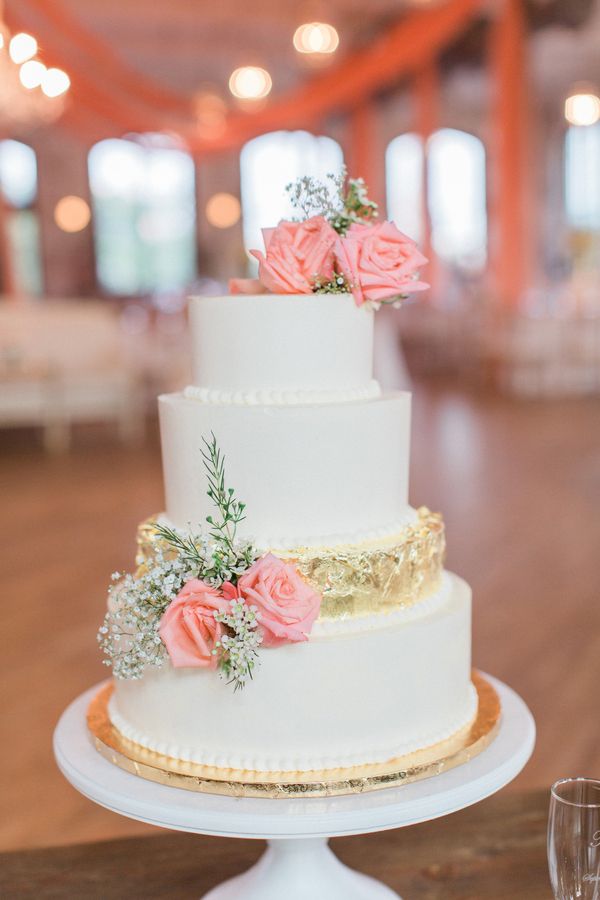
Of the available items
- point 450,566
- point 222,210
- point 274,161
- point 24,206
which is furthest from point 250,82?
point 450,566

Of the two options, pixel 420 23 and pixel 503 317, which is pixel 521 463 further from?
pixel 420 23

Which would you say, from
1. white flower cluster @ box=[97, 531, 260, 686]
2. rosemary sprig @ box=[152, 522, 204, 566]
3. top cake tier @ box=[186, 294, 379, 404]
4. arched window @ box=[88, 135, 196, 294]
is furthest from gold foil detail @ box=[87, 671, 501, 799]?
arched window @ box=[88, 135, 196, 294]

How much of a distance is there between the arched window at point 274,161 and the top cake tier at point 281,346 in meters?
17.3

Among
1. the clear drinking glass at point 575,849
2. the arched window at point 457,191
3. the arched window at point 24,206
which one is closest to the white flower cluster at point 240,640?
the clear drinking glass at point 575,849

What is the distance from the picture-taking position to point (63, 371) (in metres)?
8.68

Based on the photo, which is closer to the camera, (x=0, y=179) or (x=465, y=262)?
(x=0, y=179)

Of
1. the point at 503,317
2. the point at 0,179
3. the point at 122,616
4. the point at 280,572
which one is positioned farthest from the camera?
the point at 0,179

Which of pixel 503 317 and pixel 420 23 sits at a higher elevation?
pixel 420 23

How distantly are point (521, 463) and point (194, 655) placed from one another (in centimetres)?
624

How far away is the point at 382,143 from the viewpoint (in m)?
19.3

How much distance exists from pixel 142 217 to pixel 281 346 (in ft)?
57.4

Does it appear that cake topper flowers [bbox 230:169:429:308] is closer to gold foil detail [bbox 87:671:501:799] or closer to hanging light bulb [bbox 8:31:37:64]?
gold foil detail [bbox 87:671:501:799]

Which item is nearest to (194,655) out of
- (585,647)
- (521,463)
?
(585,647)

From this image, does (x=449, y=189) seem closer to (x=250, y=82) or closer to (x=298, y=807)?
(x=250, y=82)
